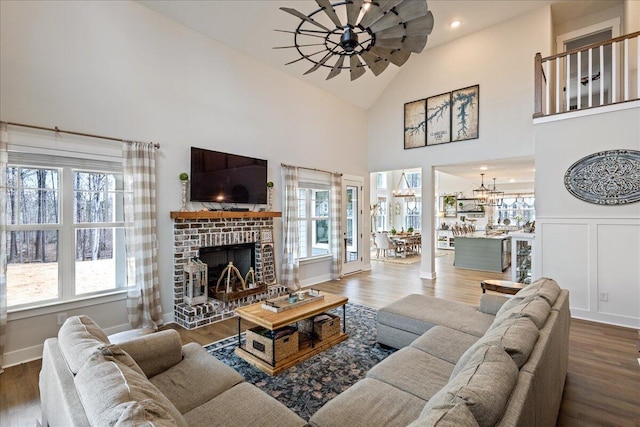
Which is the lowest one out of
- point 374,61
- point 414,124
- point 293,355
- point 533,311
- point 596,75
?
point 293,355

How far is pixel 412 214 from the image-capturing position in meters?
14.2

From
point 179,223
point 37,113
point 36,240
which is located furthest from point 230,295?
point 37,113

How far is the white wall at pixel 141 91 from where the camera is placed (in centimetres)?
313

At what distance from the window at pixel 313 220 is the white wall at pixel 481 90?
2.00 meters

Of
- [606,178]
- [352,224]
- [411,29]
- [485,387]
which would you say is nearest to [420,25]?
[411,29]

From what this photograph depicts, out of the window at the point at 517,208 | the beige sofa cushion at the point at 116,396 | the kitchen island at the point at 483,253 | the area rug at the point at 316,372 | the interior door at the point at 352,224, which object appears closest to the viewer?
the beige sofa cushion at the point at 116,396

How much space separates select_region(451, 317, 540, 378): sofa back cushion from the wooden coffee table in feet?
5.46

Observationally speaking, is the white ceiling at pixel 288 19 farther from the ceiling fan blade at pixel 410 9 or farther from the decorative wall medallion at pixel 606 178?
the decorative wall medallion at pixel 606 178

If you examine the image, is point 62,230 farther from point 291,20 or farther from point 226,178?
point 291,20

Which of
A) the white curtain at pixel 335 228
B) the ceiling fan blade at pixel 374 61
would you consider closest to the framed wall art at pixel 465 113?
the white curtain at pixel 335 228

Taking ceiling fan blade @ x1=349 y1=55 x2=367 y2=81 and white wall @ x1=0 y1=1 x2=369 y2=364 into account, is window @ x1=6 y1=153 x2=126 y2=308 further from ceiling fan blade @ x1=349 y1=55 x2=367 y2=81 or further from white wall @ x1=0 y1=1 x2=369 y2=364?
ceiling fan blade @ x1=349 y1=55 x2=367 y2=81

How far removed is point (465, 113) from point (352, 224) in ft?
11.4

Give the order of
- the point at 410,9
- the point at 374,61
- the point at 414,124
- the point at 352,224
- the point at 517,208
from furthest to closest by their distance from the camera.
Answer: the point at 517,208 < the point at 352,224 < the point at 414,124 < the point at 374,61 < the point at 410,9

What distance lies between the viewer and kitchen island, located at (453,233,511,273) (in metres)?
7.56
